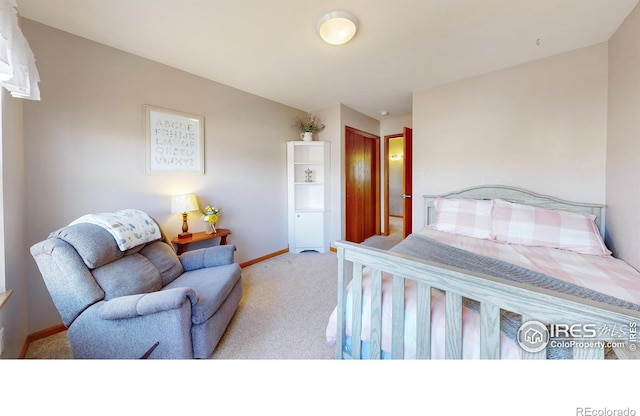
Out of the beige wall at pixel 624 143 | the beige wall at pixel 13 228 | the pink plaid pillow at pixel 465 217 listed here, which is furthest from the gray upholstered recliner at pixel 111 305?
the beige wall at pixel 624 143

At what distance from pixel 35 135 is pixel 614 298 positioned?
3705 mm

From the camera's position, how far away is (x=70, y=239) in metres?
1.28

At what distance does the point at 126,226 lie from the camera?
156cm

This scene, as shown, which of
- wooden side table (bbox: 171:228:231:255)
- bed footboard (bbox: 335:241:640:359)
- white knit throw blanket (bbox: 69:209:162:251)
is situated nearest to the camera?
bed footboard (bbox: 335:241:640:359)

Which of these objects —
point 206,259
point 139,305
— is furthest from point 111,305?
point 206,259

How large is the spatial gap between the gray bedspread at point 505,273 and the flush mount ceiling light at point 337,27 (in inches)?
68.6

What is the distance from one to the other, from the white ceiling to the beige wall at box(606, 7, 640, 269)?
0.70 ft

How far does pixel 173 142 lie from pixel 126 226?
3.82ft

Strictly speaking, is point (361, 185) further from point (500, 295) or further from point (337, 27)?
point (500, 295)

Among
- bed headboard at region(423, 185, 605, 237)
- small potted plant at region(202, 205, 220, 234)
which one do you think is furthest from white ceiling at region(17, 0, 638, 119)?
small potted plant at region(202, 205, 220, 234)

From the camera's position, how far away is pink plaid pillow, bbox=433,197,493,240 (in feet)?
6.91

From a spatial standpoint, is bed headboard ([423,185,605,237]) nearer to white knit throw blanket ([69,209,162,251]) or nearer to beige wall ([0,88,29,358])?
white knit throw blanket ([69,209,162,251])
